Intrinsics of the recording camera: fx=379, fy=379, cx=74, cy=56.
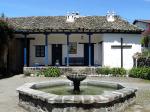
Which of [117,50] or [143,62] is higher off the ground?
[117,50]

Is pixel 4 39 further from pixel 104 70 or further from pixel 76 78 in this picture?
pixel 76 78

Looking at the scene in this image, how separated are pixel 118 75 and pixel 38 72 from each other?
5595mm

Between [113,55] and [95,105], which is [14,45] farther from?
[95,105]

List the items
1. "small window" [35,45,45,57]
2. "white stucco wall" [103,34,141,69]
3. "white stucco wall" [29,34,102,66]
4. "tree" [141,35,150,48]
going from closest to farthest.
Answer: "white stucco wall" [103,34,141,69] → "white stucco wall" [29,34,102,66] → "small window" [35,45,45,57] → "tree" [141,35,150,48]

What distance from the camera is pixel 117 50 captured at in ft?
94.3

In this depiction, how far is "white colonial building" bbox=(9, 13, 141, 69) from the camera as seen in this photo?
28.3 meters

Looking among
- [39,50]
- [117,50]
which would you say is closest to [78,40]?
[39,50]

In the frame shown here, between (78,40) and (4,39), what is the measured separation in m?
7.85

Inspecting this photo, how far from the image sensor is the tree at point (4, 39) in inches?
965

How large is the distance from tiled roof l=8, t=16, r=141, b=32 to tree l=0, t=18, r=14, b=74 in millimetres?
2166

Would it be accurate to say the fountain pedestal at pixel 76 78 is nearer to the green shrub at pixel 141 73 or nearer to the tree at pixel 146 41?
the green shrub at pixel 141 73

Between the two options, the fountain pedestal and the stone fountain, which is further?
the fountain pedestal

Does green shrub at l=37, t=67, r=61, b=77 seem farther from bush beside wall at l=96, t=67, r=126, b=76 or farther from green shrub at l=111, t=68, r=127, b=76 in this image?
green shrub at l=111, t=68, r=127, b=76

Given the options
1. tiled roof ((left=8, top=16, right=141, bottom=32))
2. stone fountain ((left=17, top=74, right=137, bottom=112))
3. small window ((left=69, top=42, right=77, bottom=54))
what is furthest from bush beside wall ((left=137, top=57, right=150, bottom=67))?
stone fountain ((left=17, top=74, right=137, bottom=112))
